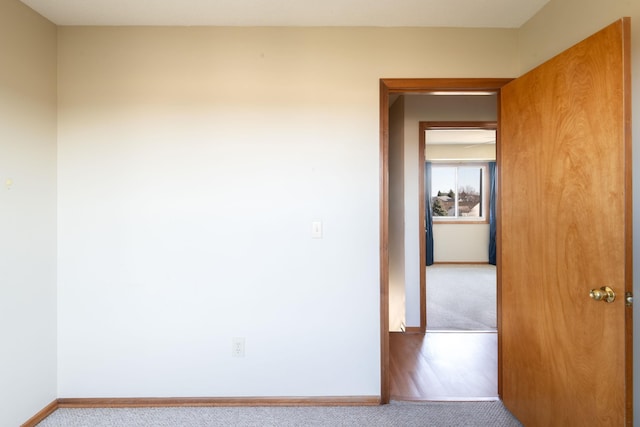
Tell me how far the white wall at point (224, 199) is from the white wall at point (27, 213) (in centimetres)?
9

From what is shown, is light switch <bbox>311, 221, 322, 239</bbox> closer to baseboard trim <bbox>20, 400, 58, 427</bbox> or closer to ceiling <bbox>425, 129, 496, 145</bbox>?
baseboard trim <bbox>20, 400, 58, 427</bbox>

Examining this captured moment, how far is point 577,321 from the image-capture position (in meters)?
1.58

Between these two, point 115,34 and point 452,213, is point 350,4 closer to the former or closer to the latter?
point 115,34

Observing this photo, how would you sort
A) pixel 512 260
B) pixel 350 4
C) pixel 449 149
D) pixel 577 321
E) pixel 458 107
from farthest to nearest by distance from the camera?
pixel 449 149
pixel 458 107
pixel 512 260
pixel 350 4
pixel 577 321

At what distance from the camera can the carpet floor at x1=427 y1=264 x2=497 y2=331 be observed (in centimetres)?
395

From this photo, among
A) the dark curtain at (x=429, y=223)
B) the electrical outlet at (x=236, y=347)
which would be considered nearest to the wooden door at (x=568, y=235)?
the electrical outlet at (x=236, y=347)

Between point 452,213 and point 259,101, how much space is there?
674 centimetres

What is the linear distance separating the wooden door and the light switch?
1.19 meters

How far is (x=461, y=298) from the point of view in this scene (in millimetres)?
5016

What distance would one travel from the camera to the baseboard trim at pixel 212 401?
7.25 ft

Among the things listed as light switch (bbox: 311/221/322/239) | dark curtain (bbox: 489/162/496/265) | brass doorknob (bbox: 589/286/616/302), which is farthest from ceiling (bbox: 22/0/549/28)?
dark curtain (bbox: 489/162/496/265)

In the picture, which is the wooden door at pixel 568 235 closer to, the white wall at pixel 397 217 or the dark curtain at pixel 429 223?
the white wall at pixel 397 217

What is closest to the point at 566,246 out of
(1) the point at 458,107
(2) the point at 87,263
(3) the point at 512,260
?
(3) the point at 512,260

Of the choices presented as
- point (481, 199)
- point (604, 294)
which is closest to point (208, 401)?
point (604, 294)
